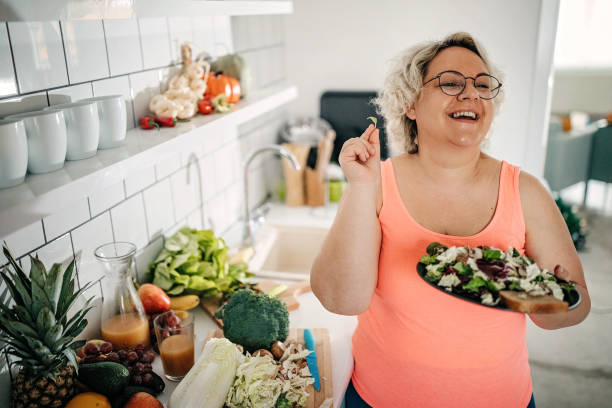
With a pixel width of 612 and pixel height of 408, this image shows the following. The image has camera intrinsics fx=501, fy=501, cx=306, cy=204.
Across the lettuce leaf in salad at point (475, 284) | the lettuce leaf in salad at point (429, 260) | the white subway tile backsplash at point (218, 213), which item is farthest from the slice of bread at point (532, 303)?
the white subway tile backsplash at point (218, 213)

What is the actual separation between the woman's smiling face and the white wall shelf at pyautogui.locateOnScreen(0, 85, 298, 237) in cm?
61

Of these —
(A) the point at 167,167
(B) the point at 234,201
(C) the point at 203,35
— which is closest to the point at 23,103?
(A) the point at 167,167

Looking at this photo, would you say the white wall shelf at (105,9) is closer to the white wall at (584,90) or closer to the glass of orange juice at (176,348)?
the glass of orange juice at (176,348)

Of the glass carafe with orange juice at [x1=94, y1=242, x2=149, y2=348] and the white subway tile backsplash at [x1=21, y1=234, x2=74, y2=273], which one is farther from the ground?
the white subway tile backsplash at [x1=21, y1=234, x2=74, y2=273]

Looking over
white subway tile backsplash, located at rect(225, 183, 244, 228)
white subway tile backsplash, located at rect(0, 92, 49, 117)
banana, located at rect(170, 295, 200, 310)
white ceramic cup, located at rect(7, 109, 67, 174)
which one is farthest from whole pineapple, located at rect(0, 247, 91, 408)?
white subway tile backsplash, located at rect(225, 183, 244, 228)

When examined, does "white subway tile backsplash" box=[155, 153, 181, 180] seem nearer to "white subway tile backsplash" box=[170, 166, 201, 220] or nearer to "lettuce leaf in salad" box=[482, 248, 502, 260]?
"white subway tile backsplash" box=[170, 166, 201, 220]

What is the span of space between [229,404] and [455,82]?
0.97 meters

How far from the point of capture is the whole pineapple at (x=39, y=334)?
1009 millimetres

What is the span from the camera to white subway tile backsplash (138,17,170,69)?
1571 millimetres

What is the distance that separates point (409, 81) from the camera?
1337 millimetres

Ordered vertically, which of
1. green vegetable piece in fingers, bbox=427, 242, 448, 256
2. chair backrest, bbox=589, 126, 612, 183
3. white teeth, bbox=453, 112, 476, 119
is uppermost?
white teeth, bbox=453, 112, 476, 119

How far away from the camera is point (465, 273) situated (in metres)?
1.03

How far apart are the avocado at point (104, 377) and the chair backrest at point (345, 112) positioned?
78.7 inches

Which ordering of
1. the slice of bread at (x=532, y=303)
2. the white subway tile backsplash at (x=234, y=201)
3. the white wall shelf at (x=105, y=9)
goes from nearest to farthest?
1. the white wall shelf at (x=105, y=9)
2. the slice of bread at (x=532, y=303)
3. the white subway tile backsplash at (x=234, y=201)
